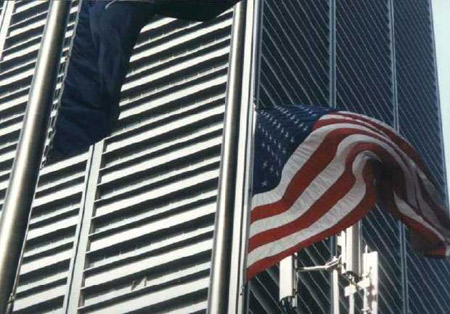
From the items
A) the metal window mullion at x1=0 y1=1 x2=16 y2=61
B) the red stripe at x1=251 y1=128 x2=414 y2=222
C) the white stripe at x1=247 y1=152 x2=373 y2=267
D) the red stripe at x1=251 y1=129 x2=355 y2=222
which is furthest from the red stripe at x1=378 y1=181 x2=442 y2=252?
the metal window mullion at x1=0 y1=1 x2=16 y2=61

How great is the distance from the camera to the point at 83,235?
32.9 m

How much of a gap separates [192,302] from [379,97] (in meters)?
26.7

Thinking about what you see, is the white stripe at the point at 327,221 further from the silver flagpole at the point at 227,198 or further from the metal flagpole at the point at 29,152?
the metal flagpole at the point at 29,152

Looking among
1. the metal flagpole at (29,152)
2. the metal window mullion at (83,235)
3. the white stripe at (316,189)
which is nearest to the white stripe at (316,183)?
the white stripe at (316,189)

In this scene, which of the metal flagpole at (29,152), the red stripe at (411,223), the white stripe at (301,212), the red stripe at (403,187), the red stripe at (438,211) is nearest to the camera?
the metal flagpole at (29,152)

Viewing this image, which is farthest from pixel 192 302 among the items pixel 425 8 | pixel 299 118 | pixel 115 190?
pixel 425 8

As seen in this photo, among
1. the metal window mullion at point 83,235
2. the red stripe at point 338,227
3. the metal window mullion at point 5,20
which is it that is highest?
the metal window mullion at point 5,20

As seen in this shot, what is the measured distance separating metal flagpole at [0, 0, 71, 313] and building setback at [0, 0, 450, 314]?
18568 mm

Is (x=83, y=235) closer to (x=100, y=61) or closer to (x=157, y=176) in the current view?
(x=157, y=176)

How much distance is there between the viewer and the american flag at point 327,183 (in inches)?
739

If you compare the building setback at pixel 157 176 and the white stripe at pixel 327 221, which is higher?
the building setback at pixel 157 176

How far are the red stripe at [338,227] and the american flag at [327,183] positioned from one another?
13 mm

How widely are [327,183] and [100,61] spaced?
8085 mm

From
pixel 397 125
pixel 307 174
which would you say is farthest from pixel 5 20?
pixel 307 174
